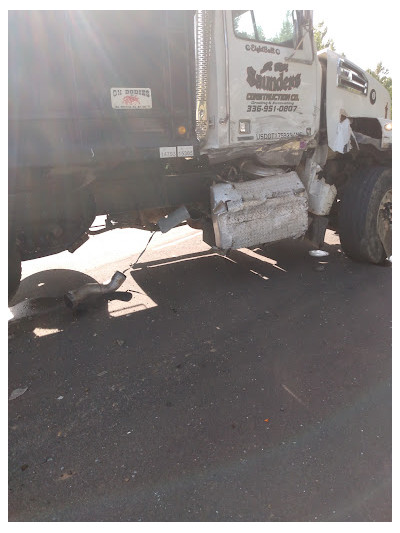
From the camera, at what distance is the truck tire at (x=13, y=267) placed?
3.22m

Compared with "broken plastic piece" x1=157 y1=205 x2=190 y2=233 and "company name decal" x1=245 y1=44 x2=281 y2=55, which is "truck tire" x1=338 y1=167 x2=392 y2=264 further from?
"broken plastic piece" x1=157 y1=205 x2=190 y2=233

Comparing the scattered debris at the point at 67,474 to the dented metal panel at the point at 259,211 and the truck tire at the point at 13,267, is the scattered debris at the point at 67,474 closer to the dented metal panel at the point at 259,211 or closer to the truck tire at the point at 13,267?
the truck tire at the point at 13,267

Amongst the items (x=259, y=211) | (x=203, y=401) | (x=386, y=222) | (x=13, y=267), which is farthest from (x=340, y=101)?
(x=13, y=267)

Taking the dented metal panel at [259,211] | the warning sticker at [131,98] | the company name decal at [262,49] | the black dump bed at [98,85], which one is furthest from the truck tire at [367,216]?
the warning sticker at [131,98]

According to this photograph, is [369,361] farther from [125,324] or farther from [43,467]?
[43,467]

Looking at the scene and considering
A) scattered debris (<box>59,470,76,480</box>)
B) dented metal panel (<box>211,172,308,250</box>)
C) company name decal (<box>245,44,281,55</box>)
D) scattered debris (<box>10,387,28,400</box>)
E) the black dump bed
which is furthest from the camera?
dented metal panel (<box>211,172,308,250</box>)

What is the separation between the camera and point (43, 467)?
81.9 inches

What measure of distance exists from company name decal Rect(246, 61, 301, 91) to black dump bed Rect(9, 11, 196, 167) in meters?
0.62

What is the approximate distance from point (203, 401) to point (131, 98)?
2.40m

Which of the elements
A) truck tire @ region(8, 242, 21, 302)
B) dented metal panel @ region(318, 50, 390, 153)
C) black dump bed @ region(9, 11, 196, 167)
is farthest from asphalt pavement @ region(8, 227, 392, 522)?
dented metal panel @ region(318, 50, 390, 153)

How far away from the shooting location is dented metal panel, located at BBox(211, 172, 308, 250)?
12.7 feet

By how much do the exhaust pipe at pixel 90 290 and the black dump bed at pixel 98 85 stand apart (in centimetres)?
132

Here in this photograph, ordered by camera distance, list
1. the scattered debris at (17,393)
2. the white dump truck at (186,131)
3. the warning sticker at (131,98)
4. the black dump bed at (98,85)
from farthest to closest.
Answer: the warning sticker at (131,98), the white dump truck at (186,131), the black dump bed at (98,85), the scattered debris at (17,393)

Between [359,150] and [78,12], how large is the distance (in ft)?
11.7
